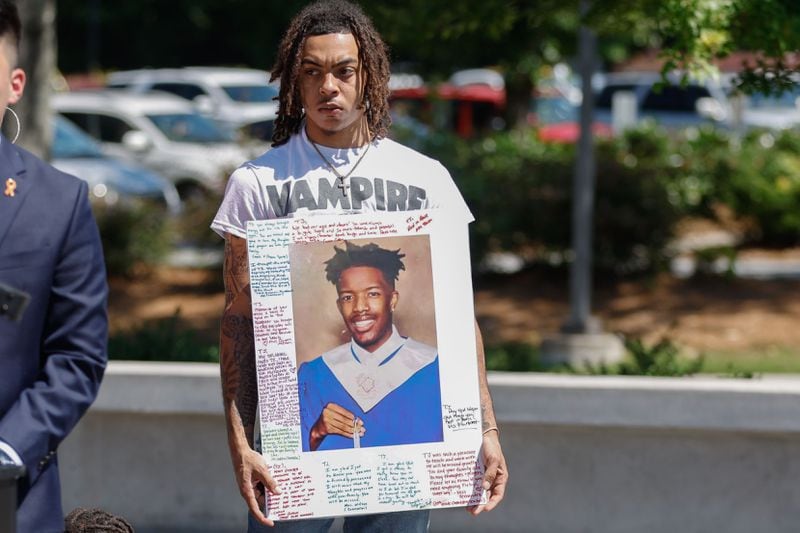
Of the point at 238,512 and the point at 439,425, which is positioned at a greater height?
the point at 439,425

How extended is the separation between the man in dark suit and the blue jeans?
59 cm

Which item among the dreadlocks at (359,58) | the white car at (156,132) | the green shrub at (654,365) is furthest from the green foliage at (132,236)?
the dreadlocks at (359,58)

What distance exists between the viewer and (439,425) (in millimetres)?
3133

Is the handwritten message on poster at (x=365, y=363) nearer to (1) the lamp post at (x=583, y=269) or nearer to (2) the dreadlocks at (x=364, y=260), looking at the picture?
(2) the dreadlocks at (x=364, y=260)

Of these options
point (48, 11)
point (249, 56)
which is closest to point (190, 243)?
point (48, 11)

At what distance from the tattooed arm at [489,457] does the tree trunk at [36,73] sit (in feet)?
20.8

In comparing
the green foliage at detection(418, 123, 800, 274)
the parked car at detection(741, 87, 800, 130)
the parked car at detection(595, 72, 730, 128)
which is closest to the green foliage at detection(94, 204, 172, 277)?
the green foliage at detection(418, 123, 800, 274)

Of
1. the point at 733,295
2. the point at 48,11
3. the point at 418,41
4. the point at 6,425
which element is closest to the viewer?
the point at 6,425

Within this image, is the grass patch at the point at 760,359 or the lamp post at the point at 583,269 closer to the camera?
the grass patch at the point at 760,359

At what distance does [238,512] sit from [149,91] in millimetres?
21205

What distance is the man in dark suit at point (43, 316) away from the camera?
2658 millimetres

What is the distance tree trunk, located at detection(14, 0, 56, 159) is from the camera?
8.96 meters

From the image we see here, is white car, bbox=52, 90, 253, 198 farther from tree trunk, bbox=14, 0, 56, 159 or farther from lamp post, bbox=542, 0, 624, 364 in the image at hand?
lamp post, bbox=542, 0, 624, 364

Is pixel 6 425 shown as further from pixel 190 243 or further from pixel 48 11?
pixel 190 243
